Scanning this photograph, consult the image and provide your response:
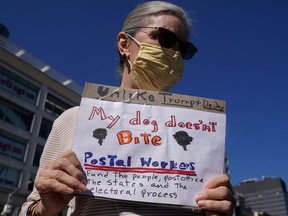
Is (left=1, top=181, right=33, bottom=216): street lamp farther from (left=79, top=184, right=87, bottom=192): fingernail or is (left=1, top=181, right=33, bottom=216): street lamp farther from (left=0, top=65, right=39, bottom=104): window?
(left=79, top=184, right=87, bottom=192): fingernail

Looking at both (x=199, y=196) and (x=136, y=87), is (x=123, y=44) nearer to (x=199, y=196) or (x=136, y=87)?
(x=136, y=87)

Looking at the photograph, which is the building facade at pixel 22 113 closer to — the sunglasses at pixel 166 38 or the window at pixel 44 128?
the window at pixel 44 128

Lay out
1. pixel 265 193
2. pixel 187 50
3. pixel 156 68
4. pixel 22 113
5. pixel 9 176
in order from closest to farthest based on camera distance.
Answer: pixel 156 68 < pixel 187 50 < pixel 9 176 < pixel 22 113 < pixel 265 193

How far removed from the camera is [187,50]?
208cm

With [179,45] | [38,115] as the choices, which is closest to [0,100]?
[38,115]

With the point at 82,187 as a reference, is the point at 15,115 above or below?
above

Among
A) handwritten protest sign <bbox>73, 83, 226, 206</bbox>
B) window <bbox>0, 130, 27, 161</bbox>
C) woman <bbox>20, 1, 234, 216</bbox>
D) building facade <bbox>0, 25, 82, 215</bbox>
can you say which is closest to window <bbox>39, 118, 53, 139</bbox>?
building facade <bbox>0, 25, 82, 215</bbox>

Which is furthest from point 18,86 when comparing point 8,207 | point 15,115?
point 8,207

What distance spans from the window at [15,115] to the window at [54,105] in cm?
241

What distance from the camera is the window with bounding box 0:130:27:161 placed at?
94.3 ft

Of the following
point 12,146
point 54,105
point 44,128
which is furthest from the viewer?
point 54,105

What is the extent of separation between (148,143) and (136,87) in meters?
0.49

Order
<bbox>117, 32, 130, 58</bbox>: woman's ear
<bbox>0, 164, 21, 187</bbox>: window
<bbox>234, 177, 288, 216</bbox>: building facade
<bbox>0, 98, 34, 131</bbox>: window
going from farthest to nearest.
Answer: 1. <bbox>234, 177, 288, 216</bbox>: building facade
2. <bbox>0, 98, 34, 131</bbox>: window
3. <bbox>0, 164, 21, 187</bbox>: window
4. <bbox>117, 32, 130, 58</bbox>: woman's ear

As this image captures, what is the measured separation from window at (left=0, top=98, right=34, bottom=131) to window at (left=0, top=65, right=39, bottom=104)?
1.16 metres
